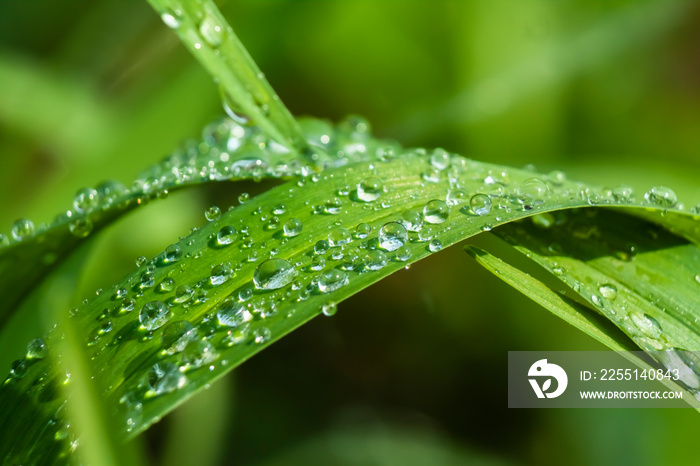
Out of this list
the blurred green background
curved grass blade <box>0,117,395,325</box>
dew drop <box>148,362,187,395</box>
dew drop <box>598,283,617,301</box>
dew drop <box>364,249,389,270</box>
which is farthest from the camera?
the blurred green background

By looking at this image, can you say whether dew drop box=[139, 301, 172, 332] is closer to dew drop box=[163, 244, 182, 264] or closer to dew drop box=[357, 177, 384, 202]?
dew drop box=[163, 244, 182, 264]

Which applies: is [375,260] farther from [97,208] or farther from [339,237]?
[97,208]

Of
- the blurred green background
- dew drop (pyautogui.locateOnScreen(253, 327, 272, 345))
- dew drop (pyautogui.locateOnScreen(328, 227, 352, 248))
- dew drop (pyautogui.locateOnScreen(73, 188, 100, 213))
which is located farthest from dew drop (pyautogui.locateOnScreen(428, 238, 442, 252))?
the blurred green background

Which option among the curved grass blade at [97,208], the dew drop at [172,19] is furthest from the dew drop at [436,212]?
the dew drop at [172,19]

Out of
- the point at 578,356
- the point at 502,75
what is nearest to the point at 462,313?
the point at 578,356

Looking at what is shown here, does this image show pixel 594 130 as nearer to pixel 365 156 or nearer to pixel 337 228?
pixel 365 156

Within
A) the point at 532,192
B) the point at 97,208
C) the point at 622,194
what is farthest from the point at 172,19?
the point at 622,194
